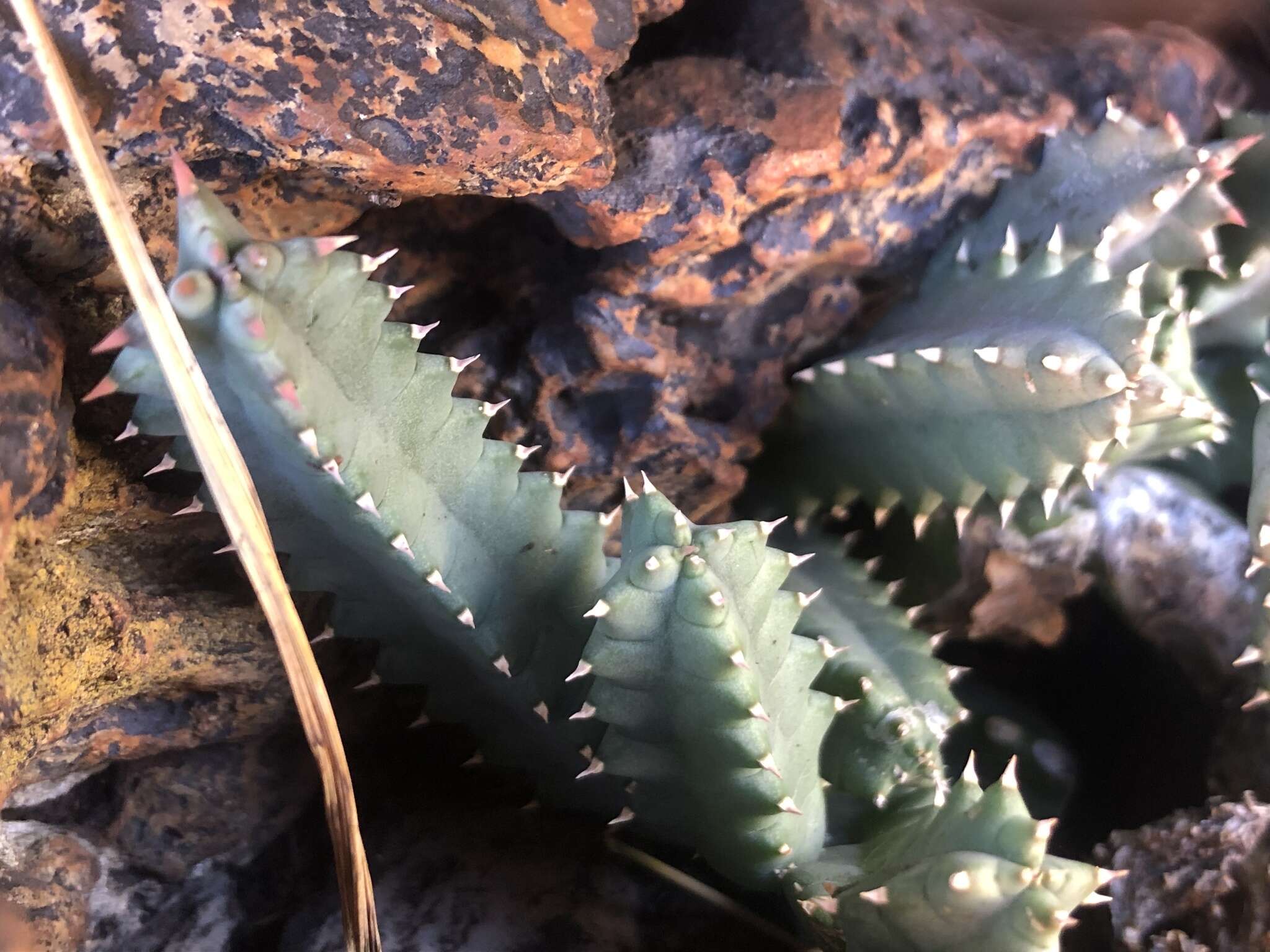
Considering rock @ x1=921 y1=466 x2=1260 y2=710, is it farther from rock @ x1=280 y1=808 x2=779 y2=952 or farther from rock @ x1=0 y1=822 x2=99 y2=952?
rock @ x1=0 y1=822 x2=99 y2=952

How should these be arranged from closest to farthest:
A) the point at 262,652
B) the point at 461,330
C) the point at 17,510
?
1. the point at 17,510
2. the point at 262,652
3. the point at 461,330

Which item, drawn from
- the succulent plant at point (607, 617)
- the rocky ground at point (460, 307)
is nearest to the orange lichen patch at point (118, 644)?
the rocky ground at point (460, 307)

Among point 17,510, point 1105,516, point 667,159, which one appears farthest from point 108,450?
point 1105,516

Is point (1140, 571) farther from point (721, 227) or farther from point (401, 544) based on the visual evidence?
point (401, 544)

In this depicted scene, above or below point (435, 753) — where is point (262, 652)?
above

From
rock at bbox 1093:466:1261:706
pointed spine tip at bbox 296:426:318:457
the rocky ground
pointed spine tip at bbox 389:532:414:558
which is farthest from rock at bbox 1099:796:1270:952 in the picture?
pointed spine tip at bbox 296:426:318:457

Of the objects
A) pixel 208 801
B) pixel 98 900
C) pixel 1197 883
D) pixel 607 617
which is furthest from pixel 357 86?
pixel 1197 883

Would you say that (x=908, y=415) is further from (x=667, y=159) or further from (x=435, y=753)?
(x=435, y=753)
